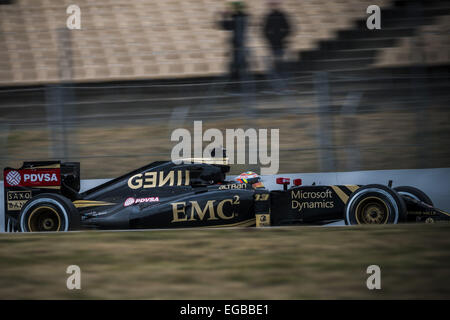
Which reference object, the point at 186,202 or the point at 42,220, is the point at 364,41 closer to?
the point at 186,202

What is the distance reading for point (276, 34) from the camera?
29.4ft

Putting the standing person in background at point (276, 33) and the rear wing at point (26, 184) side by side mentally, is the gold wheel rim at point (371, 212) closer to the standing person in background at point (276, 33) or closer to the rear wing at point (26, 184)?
the standing person in background at point (276, 33)

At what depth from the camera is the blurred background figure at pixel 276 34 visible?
8492 millimetres

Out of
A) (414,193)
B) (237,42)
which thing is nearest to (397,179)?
(414,193)

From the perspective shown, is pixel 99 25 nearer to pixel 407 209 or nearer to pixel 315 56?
pixel 315 56

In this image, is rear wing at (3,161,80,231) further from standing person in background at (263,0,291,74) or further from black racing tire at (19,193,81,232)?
standing person in background at (263,0,291,74)

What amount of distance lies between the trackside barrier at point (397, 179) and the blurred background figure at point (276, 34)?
1.67 m

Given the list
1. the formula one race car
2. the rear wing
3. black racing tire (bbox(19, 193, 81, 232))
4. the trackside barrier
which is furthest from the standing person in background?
black racing tire (bbox(19, 193, 81, 232))

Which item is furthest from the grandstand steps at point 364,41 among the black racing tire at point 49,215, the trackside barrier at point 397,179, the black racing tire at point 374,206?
the black racing tire at point 49,215

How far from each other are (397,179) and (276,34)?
2.94 meters

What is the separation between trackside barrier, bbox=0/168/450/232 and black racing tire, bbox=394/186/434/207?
51cm

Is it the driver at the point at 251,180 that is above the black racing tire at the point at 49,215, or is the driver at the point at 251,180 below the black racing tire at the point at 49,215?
above

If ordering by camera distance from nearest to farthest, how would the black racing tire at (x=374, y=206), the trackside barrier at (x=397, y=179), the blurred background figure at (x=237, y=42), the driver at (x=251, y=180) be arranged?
the black racing tire at (x=374, y=206)
the driver at (x=251, y=180)
the trackside barrier at (x=397, y=179)
the blurred background figure at (x=237, y=42)

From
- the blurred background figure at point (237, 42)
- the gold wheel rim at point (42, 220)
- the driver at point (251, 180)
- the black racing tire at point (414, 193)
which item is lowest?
the gold wheel rim at point (42, 220)
